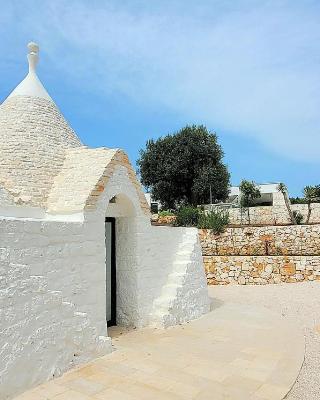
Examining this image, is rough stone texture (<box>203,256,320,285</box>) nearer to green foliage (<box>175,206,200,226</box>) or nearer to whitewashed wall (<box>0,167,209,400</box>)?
green foliage (<box>175,206,200,226</box>)

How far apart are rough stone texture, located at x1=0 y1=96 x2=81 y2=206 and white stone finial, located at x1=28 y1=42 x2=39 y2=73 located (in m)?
0.89

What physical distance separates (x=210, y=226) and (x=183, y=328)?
451 inches

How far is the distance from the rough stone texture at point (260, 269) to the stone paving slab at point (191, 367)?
291 inches

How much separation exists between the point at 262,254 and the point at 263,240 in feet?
4.92

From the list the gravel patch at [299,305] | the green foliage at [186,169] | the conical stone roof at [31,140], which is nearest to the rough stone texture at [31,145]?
the conical stone roof at [31,140]

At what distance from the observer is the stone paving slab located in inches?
184

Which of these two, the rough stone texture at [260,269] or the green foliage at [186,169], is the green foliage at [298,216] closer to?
the green foliage at [186,169]

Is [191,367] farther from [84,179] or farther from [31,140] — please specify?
[31,140]

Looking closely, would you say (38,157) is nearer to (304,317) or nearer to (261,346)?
(261,346)

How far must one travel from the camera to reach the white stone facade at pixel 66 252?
4.81 metres

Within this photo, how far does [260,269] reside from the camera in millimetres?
15477

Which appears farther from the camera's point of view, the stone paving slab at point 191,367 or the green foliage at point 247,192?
the green foliage at point 247,192


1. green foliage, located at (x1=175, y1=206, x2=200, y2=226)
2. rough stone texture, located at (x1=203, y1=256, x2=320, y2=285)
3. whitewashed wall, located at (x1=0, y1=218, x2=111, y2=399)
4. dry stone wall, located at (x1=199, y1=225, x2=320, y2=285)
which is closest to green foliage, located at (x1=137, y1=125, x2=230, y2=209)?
green foliage, located at (x1=175, y1=206, x2=200, y2=226)

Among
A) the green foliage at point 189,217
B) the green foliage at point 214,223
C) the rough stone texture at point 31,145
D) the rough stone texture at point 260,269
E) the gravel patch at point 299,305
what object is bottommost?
the gravel patch at point 299,305
